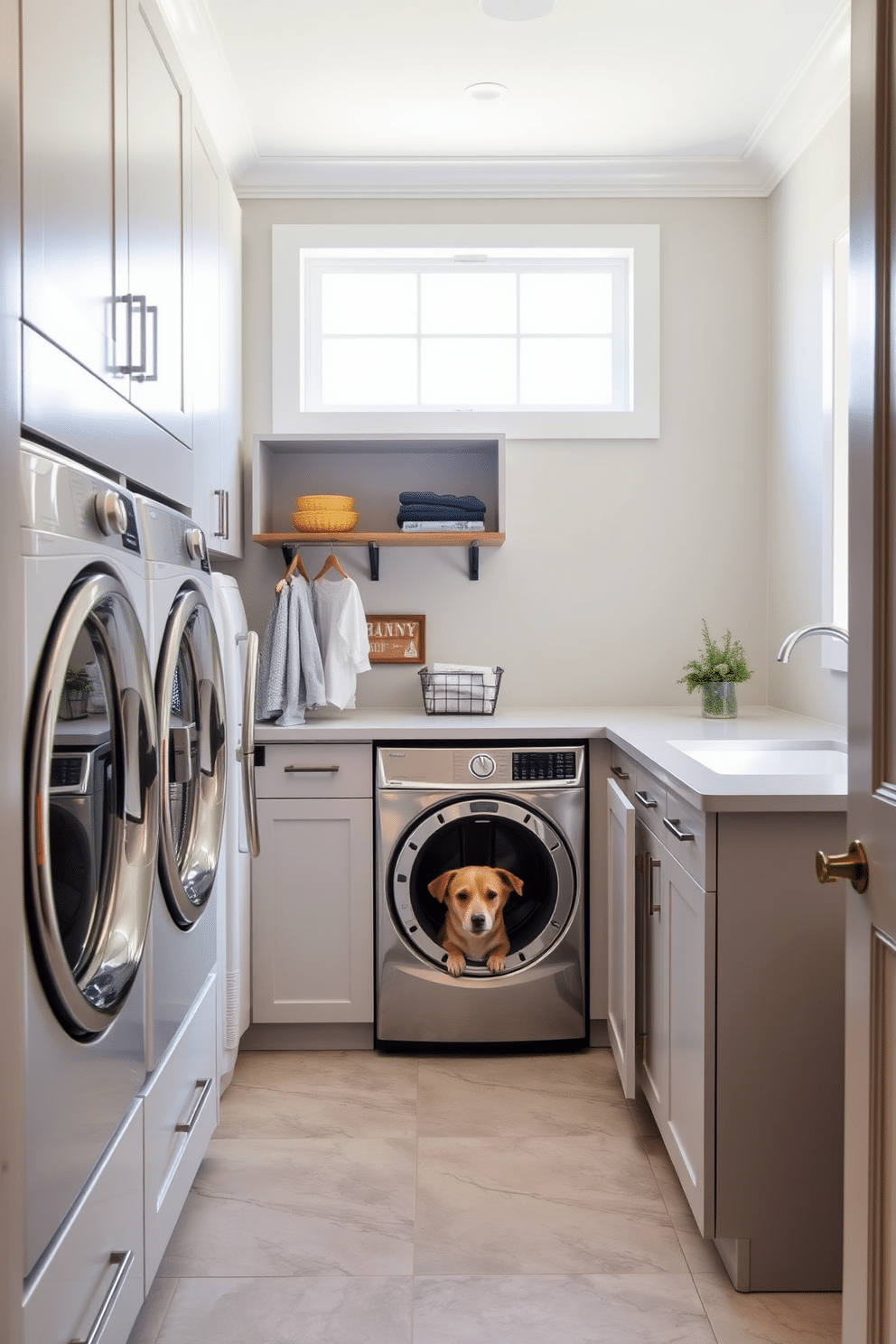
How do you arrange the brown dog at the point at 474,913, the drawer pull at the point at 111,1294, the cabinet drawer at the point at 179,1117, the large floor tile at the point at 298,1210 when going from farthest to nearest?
1. the brown dog at the point at 474,913
2. the large floor tile at the point at 298,1210
3. the cabinet drawer at the point at 179,1117
4. the drawer pull at the point at 111,1294

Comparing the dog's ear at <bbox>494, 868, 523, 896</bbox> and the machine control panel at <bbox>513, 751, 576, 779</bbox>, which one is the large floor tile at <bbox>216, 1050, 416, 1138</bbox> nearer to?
the dog's ear at <bbox>494, 868, 523, 896</bbox>

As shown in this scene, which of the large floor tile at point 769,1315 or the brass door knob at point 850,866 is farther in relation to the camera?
the large floor tile at point 769,1315

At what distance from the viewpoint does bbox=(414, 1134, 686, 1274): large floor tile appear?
6.19ft

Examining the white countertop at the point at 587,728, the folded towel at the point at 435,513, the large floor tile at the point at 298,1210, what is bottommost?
the large floor tile at the point at 298,1210

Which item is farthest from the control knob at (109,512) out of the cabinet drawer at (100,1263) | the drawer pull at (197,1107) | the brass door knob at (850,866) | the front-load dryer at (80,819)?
the drawer pull at (197,1107)

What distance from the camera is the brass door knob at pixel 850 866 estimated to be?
3.71ft

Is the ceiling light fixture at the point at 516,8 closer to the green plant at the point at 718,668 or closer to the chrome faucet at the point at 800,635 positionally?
the chrome faucet at the point at 800,635

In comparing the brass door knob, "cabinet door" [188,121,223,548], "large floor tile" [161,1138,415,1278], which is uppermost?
"cabinet door" [188,121,223,548]

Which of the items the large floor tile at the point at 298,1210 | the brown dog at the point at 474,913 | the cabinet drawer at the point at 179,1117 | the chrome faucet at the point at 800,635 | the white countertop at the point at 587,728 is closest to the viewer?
the cabinet drawer at the point at 179,1117

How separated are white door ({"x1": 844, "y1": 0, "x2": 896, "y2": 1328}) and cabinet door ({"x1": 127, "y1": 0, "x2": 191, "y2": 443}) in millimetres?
1149

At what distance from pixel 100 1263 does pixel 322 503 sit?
2146 millimetres

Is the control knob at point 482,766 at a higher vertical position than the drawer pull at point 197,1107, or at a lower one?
higher

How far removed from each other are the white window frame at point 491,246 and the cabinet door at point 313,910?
4.16 ft

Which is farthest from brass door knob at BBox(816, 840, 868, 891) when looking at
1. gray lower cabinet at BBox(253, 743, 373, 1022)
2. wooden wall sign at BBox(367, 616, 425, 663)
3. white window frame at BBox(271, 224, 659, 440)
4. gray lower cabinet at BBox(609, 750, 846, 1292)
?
white window frame at BBox(271, 224, 659, 440)
